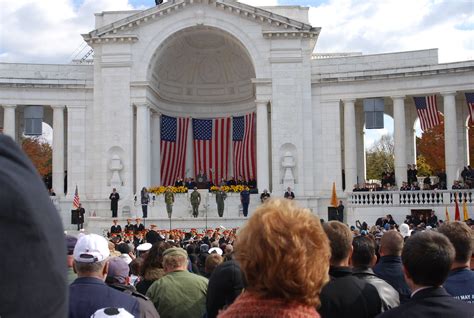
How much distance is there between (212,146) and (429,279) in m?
43.8

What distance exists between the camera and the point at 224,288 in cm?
683

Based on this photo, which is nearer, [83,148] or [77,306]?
[77,306]

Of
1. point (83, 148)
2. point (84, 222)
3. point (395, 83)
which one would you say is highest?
point (395, 83)

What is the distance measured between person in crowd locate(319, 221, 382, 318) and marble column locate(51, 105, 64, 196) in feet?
134

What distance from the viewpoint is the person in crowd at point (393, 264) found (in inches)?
275

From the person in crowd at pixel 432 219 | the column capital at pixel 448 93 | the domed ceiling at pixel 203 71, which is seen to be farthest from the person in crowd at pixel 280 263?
the domed ceiling at pixel 203 71

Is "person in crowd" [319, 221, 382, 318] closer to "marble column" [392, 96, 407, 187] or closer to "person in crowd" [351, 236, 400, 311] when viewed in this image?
"person in crowd" [351, 236, 400, 311]

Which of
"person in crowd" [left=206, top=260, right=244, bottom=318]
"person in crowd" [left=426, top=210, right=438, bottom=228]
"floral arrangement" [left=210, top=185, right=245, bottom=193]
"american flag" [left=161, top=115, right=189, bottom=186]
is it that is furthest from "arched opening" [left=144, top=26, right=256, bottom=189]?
"person in crowd" [left=206, top=260, right=244, bottom=318]

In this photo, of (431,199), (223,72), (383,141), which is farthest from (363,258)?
(383,141)

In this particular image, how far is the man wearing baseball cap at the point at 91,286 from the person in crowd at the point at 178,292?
192cm

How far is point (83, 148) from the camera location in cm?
4434

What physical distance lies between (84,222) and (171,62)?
13.9m

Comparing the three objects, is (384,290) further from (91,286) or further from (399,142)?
(399,142)

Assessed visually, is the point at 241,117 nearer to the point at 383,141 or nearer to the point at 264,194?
the point at 264,194
